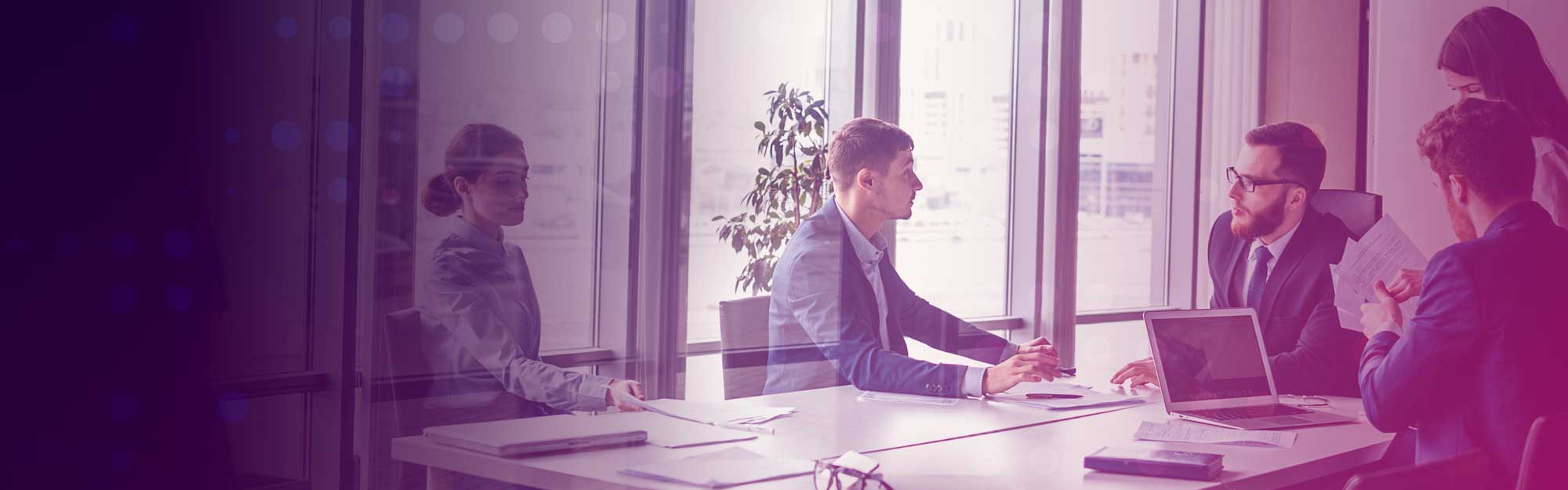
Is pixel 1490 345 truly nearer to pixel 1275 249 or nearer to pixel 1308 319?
pixel 1308 319

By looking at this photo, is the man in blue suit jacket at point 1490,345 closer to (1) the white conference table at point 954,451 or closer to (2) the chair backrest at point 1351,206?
(1) the white conference table at point 954,451

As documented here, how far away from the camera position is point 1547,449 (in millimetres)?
1786

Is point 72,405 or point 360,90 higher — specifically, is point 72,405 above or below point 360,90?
below

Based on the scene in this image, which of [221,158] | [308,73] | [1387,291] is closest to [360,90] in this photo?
[308,73]

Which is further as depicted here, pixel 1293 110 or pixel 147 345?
pixel 1293 110

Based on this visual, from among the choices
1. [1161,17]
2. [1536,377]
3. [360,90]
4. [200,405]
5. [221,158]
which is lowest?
[200,405]

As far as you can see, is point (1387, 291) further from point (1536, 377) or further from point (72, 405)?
point (72, 405)

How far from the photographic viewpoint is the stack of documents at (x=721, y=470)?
1.75 metres

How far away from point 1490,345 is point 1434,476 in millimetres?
626

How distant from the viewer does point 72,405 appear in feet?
7.04

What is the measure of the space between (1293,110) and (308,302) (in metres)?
4.80

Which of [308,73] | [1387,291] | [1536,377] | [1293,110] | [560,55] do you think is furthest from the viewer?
[1293,110]

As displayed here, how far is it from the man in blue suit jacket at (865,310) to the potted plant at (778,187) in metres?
0.83

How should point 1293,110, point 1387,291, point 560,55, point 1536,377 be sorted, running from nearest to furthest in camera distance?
point 1536,377, point 1387,291, point 560,55, point 1293,110
